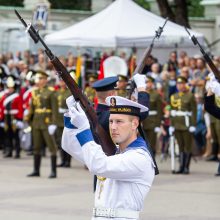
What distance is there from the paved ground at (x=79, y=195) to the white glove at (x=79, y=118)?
551cm

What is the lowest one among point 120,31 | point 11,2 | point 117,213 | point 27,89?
point 117,213

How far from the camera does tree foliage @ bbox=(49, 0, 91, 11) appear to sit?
48.6 m

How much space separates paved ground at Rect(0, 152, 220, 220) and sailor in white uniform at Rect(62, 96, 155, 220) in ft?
17.1

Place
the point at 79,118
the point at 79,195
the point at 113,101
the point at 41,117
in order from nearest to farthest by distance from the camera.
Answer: the point at 79,118 → the point at 113,101 → the point at 79,195 → the point at 41,117

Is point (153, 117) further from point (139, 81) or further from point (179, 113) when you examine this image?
point (139, 81)

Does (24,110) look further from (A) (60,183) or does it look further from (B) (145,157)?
(B) (145,157)

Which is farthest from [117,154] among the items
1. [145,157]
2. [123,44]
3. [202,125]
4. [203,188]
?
[123,44]

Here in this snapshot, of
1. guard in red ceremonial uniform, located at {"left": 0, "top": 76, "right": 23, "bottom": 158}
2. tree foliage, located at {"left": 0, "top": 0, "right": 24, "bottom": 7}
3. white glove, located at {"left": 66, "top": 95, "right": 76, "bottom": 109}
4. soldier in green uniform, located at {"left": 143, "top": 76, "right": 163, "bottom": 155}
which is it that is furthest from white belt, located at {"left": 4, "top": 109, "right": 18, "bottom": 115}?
tree foliage, located at {"left": 0, "top": 0, "right": 24, "bottom": 7}

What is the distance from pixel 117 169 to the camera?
21.9ft

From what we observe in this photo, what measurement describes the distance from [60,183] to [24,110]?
16.8 ft

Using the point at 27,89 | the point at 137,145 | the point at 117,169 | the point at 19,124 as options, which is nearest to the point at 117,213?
the point at 117,169

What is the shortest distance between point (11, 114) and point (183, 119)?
469cm

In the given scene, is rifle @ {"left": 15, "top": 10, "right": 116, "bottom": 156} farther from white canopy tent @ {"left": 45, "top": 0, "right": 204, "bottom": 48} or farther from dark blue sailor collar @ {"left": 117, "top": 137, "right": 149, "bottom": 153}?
white canopy tent @ {"left": 45, "top": 0, "right": 204, "bottom": 48}

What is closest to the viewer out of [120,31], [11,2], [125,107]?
[125,107]
